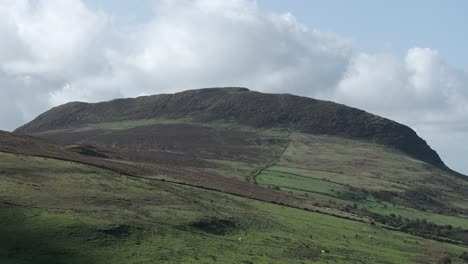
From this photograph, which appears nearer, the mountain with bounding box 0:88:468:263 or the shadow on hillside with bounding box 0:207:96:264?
the shadow on hillside with bounding box 0:207:96:264

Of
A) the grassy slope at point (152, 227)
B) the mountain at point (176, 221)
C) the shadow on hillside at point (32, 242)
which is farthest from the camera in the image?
the mountain at point (176, 221)

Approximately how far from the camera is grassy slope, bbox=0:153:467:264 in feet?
175

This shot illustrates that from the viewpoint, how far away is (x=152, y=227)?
63.0 metres

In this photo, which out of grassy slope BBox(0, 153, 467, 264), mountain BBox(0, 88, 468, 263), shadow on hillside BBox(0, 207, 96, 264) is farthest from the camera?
mountain BBox(0, 88, 468, 263)

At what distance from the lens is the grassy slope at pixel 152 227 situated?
175 feet

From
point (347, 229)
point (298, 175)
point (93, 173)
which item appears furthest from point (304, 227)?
point (298, 175)

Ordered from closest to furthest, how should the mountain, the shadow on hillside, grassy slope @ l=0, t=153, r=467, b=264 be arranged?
the shadow on hillside, grassy slope @ l=0, t=153, r=467, b=264, the mountain

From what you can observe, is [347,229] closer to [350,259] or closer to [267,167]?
[350,259]

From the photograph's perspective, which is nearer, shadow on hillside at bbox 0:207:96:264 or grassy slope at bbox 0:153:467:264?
shadow on hillside at bbox 0:207:96:264

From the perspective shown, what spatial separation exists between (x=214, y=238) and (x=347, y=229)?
30.6 metres

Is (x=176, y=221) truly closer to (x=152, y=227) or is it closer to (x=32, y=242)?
(x=152, y=227)

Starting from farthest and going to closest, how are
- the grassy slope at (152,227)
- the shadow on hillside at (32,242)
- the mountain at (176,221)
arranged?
the mountain at (176,221), the grassy slope at (152,227), the shadow on hillside at (32,242)

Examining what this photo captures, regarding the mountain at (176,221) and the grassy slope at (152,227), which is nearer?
the grassy slope at (152,227)

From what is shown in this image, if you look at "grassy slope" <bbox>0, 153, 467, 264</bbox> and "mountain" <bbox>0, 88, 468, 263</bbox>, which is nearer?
"grassy slope" <bbox>0, 153, 467, 264</bbox>
